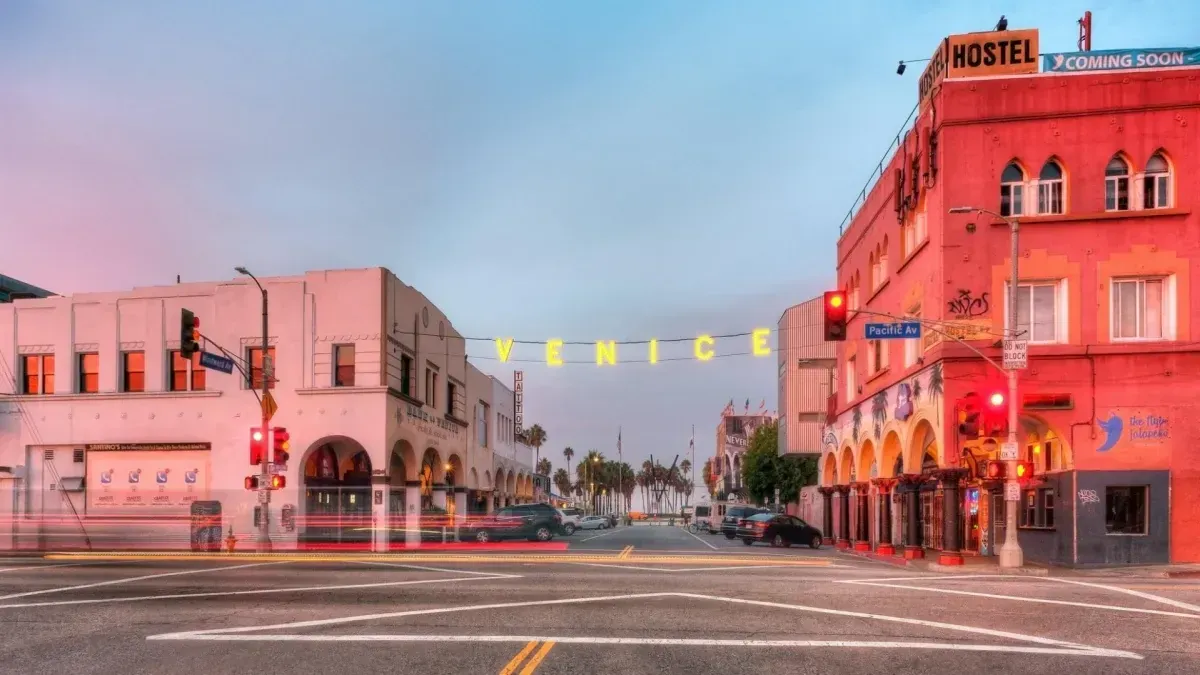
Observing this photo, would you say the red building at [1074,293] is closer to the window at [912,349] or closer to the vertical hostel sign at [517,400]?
the window at [912,349]

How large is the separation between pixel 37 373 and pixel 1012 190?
38.1 meters

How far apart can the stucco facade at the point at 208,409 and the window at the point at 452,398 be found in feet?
22.4

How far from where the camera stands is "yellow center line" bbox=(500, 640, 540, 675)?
8.59 meters

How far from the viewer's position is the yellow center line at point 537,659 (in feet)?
28.3

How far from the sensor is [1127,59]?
2630 cm

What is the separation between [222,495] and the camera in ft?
112

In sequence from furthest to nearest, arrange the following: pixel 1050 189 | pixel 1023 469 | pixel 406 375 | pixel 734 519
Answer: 1. pixel 734 519
2. pixel 406 375
3. pixel 1050 189
4. pixel 1023 469

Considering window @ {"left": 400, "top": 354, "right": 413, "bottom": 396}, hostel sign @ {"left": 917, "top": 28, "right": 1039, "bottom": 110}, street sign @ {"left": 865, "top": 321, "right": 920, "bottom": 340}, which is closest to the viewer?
street sign @ {"left": 865, "top": 321, "right": 920, "bottom": 340}

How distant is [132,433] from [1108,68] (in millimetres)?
37096

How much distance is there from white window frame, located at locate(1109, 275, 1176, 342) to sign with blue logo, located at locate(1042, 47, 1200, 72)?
6.21 metres

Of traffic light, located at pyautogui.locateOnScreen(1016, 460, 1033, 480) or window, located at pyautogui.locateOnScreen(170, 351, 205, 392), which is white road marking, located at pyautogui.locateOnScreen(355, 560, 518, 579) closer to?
traffic light, located at pyautogui.locateOnScreen(1016, 460, 1033, 480)

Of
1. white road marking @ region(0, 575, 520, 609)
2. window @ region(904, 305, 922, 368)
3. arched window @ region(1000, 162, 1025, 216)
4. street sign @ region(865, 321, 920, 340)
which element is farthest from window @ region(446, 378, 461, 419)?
white road marking @ region(0, 575, 520, 609)

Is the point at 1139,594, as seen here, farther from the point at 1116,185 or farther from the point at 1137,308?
the point at 1116,185

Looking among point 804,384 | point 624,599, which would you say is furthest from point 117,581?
point 804,384
